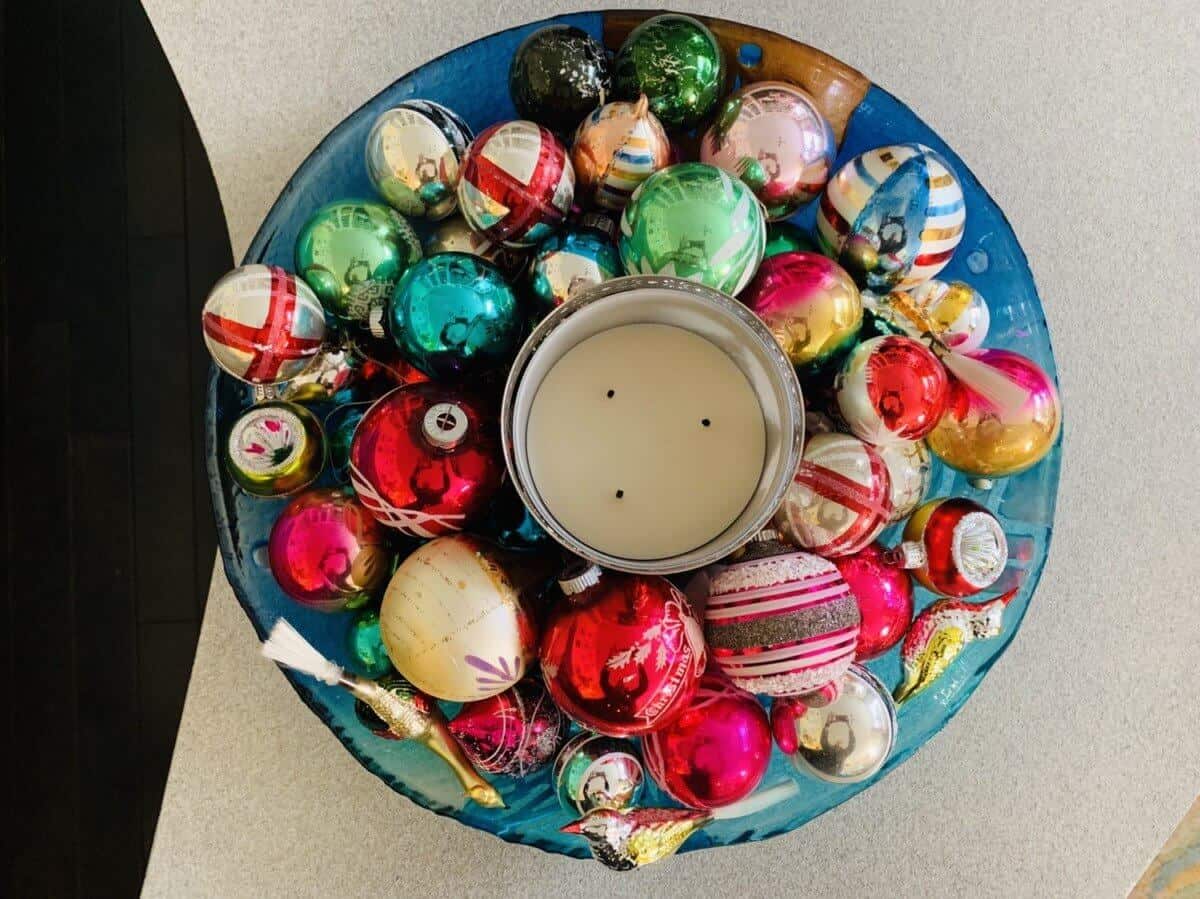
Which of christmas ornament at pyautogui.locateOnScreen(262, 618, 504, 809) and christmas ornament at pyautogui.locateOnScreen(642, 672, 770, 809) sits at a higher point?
christmas ornament at pyautogui.locateOnScreen(642, 672, 770, 809)

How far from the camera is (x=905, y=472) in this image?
563mm

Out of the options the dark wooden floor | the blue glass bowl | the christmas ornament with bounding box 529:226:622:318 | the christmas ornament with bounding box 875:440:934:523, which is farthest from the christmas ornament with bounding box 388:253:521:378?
the dark wooden floor

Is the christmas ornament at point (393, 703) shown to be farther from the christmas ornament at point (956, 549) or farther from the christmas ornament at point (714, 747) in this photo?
the christmas ornament at point (956, 549)

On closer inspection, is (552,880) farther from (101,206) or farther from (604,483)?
(101,206)

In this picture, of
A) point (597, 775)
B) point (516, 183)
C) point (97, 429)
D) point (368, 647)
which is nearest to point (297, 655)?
point (368, 647)

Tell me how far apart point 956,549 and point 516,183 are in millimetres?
334

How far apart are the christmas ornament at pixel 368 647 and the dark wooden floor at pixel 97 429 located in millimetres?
473

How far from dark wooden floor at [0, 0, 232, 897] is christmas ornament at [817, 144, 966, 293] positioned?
0.68 m

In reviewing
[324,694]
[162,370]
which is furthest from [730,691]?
[162,370]

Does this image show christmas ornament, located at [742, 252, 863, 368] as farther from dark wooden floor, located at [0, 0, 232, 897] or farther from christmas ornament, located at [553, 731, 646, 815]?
dark wooden floor, located at [0, 0, 232, 897]

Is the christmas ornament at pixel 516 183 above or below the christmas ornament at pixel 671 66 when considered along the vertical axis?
below

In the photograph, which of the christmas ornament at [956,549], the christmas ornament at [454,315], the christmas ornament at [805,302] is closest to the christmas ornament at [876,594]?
the christmas ornament at [956,549]

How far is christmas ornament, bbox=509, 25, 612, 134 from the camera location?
1.84ft

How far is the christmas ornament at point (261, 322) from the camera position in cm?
53
